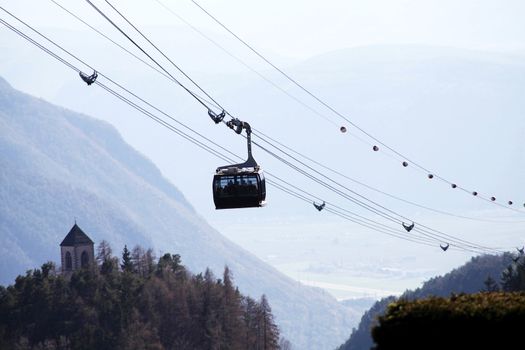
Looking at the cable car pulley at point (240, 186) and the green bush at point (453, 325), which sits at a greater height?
the cable car pulley at point (240, 186)

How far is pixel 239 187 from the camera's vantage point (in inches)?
2185

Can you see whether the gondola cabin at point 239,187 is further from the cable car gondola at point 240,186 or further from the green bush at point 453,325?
the green bush at point 453,325

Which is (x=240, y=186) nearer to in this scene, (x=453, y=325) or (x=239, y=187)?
(x=239, y=187)

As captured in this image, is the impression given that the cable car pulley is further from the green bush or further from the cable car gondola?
the green bush

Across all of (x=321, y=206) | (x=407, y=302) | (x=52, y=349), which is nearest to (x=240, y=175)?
(x=321, y=206)

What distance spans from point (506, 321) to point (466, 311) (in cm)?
95

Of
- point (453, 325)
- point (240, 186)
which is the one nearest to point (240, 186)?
point (240, 186)

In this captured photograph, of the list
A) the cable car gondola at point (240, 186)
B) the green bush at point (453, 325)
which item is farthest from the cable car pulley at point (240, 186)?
the green bush at point (453, 325)

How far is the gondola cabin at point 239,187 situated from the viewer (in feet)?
180

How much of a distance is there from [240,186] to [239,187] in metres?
0.06

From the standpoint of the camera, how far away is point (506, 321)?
3212 centimetres

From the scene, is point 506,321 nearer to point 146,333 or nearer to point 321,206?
point 321,206

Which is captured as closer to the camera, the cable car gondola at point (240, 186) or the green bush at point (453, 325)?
the green bush at point (453, 325)

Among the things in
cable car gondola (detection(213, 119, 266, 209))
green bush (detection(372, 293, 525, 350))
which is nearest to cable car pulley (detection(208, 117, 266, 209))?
cable car gondola (detection(213, 119, 266, 209))
